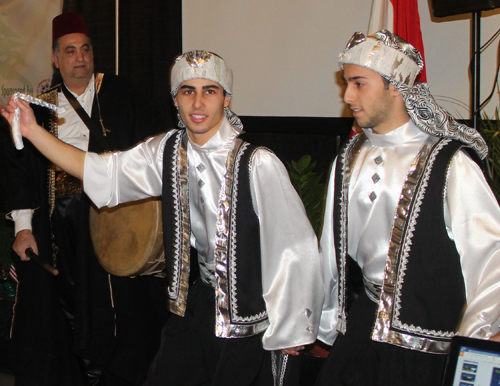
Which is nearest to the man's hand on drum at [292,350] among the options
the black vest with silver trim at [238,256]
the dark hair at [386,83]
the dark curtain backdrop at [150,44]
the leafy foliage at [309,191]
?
the black vest with silver trim at [238,256]

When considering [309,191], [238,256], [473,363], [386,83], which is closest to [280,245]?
[238,256]

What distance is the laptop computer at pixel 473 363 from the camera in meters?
1.40

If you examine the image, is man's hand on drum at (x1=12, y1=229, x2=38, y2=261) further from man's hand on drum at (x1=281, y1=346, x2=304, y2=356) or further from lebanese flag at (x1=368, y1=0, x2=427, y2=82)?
lebanese flag at (x1=368, y1=0, x2=427, y2=82)

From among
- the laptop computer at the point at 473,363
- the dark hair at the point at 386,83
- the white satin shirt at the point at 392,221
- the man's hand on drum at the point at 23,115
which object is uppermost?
the dark hair at the point at 386,83

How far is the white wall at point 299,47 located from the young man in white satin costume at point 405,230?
1582 mm

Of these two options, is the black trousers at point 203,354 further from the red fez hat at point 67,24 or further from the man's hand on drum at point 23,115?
the red fez hat at point 67,24

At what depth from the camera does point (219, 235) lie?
2246mm

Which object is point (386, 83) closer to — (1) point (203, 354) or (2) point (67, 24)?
(1) point (203, 354)

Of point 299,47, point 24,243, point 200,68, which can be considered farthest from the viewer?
point 299,47

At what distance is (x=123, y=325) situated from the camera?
3.35 metres

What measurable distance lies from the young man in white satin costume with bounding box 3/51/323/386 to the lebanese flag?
133 centimetres

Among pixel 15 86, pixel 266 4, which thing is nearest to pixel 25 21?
pixel 15 86

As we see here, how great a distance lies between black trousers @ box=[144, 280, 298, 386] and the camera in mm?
2223

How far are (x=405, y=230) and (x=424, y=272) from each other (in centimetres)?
15
